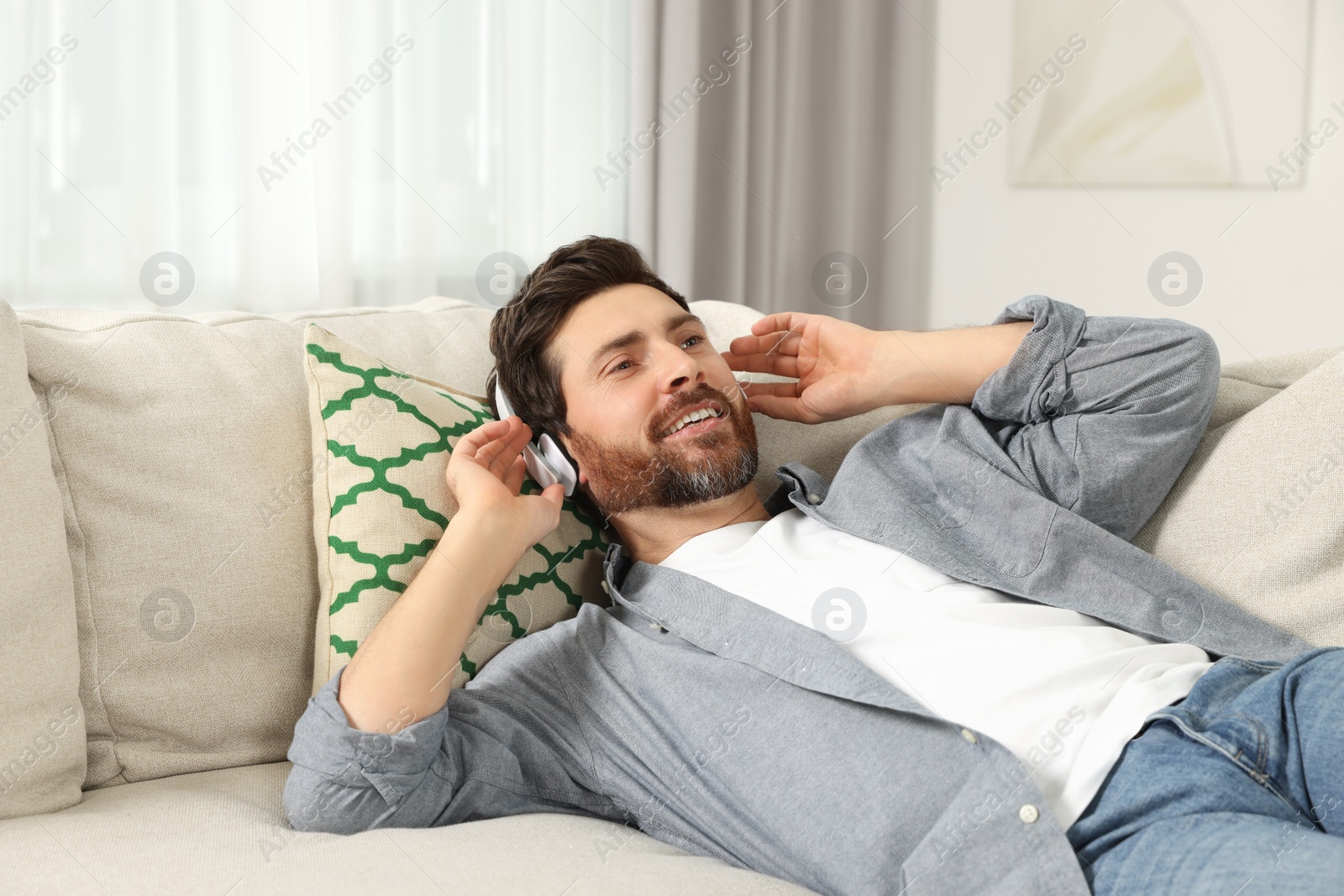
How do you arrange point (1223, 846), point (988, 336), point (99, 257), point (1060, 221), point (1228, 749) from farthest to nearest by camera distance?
point (1060, 221)
point (99, 257)
point (988, 336)
point (1228, 749)
point (1223, 846)

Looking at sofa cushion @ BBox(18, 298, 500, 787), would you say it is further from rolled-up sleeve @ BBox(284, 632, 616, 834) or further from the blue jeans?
the blue jeans

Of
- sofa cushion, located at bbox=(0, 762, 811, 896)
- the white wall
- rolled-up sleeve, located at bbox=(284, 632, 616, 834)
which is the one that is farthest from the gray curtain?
sofa cushion, located at bbox=(0, 762, 811, 896)

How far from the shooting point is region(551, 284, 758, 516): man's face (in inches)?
53.7

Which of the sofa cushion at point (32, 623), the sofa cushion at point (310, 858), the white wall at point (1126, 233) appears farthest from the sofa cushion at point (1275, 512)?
the white wall at point (1126, 233)

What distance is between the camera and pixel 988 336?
138 centimetres

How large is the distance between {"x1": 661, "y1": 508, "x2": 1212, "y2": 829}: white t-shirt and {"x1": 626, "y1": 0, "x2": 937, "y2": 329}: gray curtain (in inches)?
63.2

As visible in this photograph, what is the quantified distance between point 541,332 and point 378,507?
39 centimetres

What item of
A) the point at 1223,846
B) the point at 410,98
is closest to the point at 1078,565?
the point at 1223,846

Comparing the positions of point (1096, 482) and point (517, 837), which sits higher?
point (1096, 482)

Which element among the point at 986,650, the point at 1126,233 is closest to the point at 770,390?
the point at 986,650

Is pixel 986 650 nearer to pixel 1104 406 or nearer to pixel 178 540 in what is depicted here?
pixel 1104 406

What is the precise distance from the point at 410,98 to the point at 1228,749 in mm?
2042

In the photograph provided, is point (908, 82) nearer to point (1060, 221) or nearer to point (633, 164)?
point (1060, 221)

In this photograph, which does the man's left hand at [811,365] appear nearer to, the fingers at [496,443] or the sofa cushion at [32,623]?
the fingers at [496,443]
